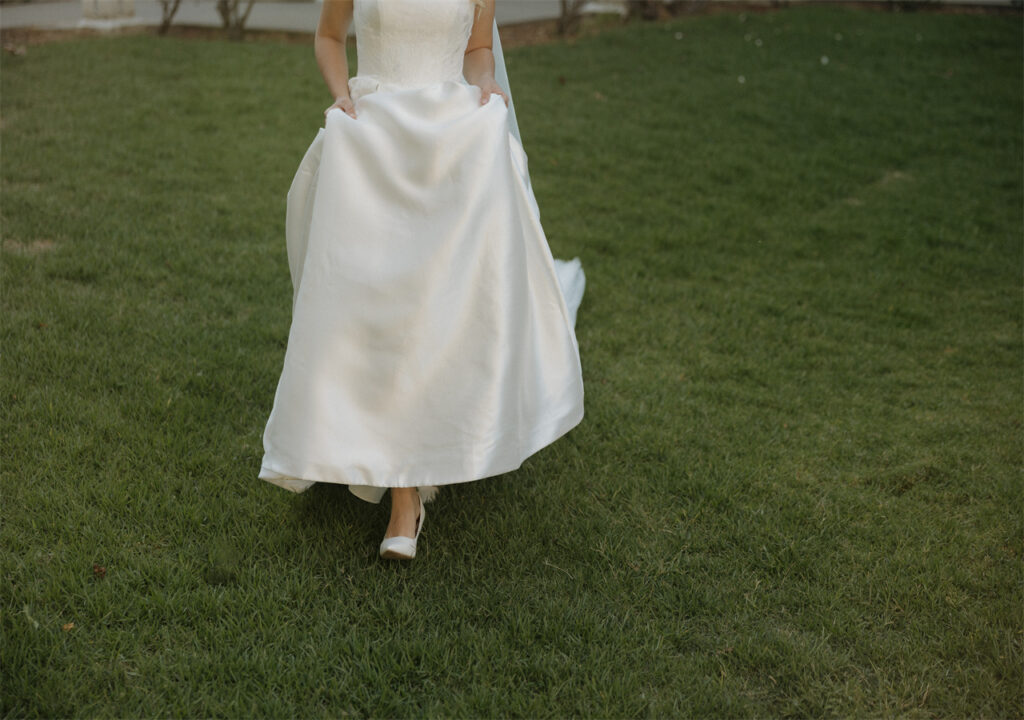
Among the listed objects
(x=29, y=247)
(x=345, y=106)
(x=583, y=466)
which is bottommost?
(x=583, y=466)

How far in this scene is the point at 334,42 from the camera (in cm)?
332

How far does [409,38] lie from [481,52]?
0.40 m

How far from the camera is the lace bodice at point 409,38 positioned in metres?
3.09

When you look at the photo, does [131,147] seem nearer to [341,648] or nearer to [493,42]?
[493,42]

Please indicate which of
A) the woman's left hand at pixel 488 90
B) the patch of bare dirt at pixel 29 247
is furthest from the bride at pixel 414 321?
the patch of bare dirt at pixel 29 247

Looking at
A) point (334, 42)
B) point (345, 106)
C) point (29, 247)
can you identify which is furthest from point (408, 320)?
point (29, 247)

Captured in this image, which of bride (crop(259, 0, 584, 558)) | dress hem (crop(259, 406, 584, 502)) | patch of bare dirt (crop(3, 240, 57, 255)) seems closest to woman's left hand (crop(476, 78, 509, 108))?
bride (crop(259, 0, 584, 558))

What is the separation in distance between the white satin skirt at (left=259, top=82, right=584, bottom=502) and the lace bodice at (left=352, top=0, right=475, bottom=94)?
1.30ft

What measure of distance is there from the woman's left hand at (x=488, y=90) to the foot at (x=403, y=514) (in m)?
1.40

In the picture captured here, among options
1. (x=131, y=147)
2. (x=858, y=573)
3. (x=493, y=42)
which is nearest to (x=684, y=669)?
(x=858, y=573)

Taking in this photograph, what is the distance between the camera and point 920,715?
2389 mm

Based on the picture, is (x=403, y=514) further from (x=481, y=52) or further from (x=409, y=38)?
(x=481, y=52)

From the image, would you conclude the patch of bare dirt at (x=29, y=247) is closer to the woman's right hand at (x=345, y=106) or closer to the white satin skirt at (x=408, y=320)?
the woman's right hand at (x=345, y=106)

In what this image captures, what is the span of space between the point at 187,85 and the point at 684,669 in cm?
754
